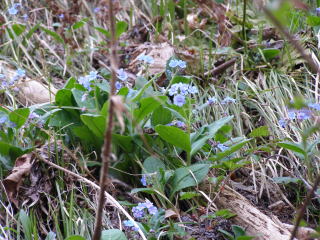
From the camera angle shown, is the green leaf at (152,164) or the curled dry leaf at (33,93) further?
the curled dry leaf at (33,93)

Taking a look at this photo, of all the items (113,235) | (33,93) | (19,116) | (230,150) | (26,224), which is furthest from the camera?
(33,93)

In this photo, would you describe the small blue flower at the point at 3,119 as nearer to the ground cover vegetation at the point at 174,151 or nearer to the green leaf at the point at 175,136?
the ground cover vegetation at the point at 174,151

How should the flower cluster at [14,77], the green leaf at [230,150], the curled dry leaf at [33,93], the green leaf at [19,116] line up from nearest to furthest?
the green leaf at [230,150], the green leaf at [19,116], the flower cluster at [14,77], the curled dry leaf at [33,93]

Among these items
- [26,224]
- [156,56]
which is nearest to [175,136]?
[26,224]

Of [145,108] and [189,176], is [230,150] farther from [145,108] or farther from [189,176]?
[145,108]

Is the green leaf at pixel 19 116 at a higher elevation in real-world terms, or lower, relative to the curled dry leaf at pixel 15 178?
higher

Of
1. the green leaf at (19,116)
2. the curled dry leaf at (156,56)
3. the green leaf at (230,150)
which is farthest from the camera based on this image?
the curled dry leaf at (156,56)

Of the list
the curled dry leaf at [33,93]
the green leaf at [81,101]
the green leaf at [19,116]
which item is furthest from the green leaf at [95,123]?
the curled dry leaf at [33,93]
